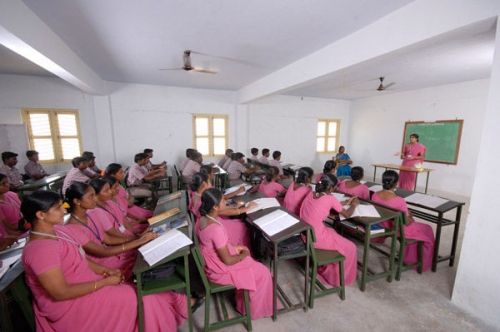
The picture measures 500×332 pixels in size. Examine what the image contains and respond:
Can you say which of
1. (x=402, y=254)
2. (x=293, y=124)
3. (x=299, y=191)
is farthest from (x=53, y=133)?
(x=402, y=254)

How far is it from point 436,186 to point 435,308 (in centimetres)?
563

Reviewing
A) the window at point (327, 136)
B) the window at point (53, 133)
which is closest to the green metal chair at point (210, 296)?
the window at point (53, 133)

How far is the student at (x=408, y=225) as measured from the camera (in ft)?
7.79

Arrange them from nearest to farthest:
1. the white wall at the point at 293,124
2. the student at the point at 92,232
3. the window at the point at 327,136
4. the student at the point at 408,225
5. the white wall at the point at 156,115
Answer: the student at the point at 92,232, the student at the point at 408,225, the white wall at the point at 156,115, the white wall at the point at 293,124, the window at the point at 327,136

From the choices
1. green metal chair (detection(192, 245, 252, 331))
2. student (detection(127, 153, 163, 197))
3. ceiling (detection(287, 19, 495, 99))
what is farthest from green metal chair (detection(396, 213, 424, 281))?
student (detection(127, 153, 163, 197))

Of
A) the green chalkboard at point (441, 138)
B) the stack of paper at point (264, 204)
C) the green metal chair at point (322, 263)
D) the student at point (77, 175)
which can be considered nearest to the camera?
the green metal chair at point (322, 263)

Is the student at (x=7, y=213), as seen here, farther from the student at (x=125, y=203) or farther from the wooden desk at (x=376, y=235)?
the wooden desk at (x=376, y=235)

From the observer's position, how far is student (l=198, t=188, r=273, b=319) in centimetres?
161

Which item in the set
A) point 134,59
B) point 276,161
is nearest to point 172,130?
point 134,59

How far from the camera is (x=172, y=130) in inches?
263

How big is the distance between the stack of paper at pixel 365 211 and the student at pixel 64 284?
193 cm

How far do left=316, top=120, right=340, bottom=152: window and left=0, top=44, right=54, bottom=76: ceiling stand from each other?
8.33 m

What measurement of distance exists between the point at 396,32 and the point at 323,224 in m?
2.24

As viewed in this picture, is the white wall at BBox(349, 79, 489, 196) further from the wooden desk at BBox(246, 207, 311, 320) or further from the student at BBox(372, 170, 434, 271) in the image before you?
the wooden desk at BBox(246, 207, 311, 320)
